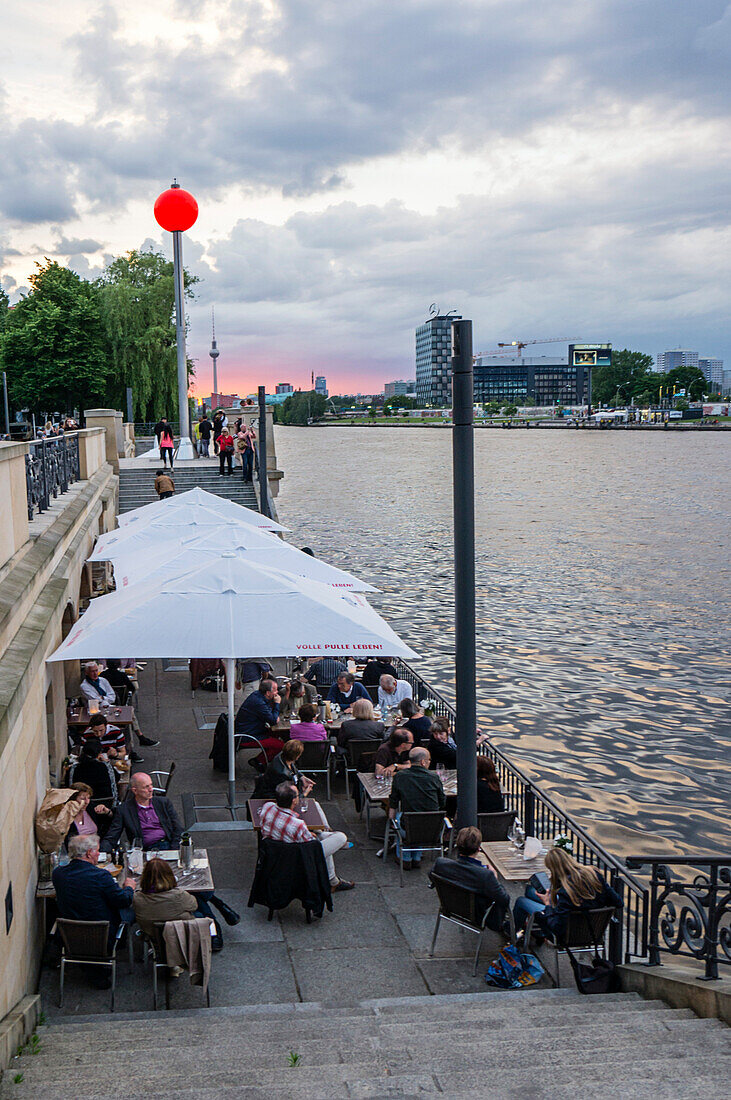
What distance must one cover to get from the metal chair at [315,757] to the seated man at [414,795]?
6.52ft

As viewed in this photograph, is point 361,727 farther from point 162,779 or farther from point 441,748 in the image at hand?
point 162,779

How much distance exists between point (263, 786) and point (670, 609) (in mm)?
25049

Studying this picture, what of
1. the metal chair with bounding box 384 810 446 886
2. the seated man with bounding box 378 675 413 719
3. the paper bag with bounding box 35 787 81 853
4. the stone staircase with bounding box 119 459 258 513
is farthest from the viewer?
the stone staircase with bounding box 119 459 258 513

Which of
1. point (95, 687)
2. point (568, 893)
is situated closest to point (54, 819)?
point (568, 893)

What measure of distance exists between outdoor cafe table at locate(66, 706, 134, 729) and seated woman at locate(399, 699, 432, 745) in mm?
3674

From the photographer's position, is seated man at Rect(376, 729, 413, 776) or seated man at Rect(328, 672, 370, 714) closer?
seated man at Rect(376, 729, 413, 776)

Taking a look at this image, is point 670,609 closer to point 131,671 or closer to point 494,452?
point 131,671

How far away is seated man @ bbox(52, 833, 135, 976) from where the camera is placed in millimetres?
7879

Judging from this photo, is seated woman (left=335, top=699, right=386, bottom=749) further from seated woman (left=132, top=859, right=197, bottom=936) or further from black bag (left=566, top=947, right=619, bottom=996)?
black bag (left=566, top=947, right=619, bottom=996)

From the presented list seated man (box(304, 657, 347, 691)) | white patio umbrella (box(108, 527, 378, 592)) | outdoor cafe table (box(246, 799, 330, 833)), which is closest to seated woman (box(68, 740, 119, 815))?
outdoor cafe table (box(246, 799, 330, 833))

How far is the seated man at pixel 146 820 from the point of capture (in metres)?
9.40

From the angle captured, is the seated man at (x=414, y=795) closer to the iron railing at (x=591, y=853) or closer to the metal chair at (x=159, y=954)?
the iron railing at (x=591, y=853)

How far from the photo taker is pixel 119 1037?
6.50 meters

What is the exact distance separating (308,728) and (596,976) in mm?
5456
